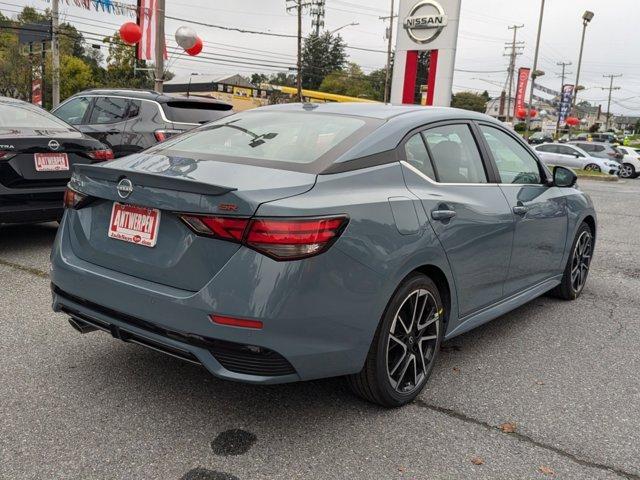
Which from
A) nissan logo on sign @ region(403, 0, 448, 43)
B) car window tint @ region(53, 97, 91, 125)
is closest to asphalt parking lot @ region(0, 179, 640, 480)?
car window tint @ region(53, 97, 91, 125)

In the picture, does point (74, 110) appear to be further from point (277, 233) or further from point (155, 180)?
point (277, 233)

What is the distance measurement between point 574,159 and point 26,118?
26159 mm

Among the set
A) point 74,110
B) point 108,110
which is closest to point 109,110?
point 108,110

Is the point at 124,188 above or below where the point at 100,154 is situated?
above

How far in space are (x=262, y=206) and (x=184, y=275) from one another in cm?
47

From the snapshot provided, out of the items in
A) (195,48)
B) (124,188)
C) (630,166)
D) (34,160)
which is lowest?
(630,166)

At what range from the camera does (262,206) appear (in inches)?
93.9

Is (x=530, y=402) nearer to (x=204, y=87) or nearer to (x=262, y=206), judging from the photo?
(x=262, y=206)

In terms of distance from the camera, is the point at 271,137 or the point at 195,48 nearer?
the point at 271,137

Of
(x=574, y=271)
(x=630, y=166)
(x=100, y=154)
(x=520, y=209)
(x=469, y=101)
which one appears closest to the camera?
(x=520, y=209)

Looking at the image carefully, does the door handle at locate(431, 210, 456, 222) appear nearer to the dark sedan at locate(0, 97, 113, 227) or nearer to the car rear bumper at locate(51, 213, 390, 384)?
the car rear bumper at locate(51, 213, 390, 384)

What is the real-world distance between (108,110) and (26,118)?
252cm

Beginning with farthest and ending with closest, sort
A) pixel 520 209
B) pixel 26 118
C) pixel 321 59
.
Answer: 1. pixel 321 59
2. pixel 26 118
3. pixel 520 209

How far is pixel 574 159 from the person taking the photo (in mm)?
27359
